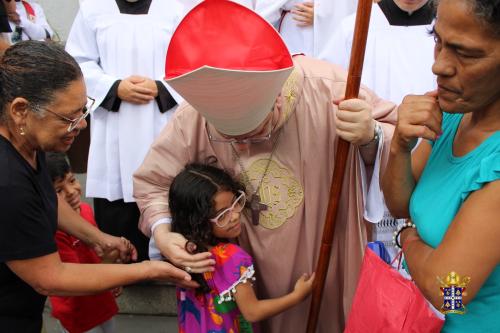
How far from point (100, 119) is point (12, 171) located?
1.98m

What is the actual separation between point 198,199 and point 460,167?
111 centimetres

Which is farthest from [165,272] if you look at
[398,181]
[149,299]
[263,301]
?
[149,299]

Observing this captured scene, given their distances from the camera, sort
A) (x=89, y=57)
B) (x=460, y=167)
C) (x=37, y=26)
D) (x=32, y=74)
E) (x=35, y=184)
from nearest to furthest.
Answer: (x=460, y=167) → (x=32, y=74) → (x=35, y=184) → (x=89, y=57) → (x=37, y=26)

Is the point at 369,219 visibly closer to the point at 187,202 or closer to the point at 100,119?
the point at 187,202

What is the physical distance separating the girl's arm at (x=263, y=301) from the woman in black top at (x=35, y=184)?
0.25 m

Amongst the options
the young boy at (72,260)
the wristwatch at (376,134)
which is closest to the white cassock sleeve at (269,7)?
the young boy at (72,260)

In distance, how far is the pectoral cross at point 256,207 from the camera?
2.23 meters

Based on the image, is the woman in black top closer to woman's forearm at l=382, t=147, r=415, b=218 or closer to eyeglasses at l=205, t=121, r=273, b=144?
eyeglasses at l=205, t=121, r=273, b=144

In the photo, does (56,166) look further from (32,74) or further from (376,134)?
(376,134)

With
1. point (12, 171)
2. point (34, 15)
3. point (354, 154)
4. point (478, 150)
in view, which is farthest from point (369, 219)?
point (34, 15)

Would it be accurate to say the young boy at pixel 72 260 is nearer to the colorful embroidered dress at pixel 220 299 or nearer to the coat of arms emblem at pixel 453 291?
the colorful embroidered dress at pixel 220 299

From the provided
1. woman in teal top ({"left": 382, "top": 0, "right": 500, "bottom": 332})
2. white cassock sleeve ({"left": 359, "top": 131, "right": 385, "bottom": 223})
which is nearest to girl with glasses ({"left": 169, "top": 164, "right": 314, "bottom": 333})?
white cassock sleeve ({"left": 359, "top": 131, "right": 385, "bottom": 223})

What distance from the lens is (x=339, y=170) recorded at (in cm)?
198

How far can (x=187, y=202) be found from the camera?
7.16 feet
